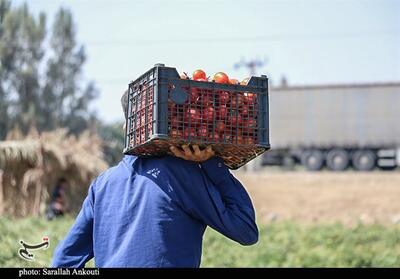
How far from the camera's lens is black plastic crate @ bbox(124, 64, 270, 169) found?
9.60 ft

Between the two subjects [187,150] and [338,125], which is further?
[338,125]

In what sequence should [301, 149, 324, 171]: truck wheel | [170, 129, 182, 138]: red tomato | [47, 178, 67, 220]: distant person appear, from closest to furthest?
1. [170, 129, 182, 138]: red tomato
2. [47, 178, 67, 220]: distant person
3. [301, 149, 324, 171]: truck wheel

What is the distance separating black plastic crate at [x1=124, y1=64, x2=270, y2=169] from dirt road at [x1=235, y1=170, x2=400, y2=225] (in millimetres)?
14729

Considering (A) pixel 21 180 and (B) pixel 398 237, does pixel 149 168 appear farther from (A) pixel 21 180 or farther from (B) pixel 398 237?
(A) pixel 21 180

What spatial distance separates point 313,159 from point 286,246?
16.7m

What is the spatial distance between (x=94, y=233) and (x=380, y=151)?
79.9 feet

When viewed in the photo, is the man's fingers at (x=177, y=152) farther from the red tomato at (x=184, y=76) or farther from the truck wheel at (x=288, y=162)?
the truck wheel at (x=288, y=162)

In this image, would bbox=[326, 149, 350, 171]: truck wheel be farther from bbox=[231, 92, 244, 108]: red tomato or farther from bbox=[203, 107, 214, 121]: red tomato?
bbox=[203, 107, 214, 121]: red tomato

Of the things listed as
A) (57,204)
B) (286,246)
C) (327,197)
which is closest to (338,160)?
(327,197)

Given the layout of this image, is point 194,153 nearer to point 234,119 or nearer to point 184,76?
point 234,119

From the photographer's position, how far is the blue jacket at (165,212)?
2953mm

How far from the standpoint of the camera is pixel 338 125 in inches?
1057

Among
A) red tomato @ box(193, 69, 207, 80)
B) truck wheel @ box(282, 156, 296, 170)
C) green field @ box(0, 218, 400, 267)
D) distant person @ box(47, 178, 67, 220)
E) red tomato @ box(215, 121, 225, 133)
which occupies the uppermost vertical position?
truck wheel @ box(282, 156, 296, 170)

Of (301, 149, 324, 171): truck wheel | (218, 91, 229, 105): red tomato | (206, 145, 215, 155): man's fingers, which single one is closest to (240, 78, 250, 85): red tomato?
(218, 91, 229, 105): red tomato
